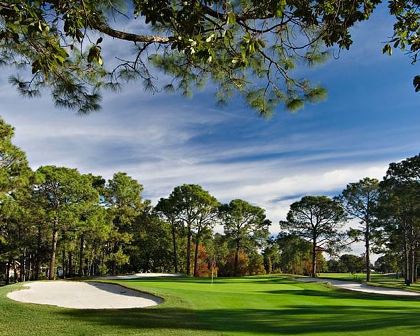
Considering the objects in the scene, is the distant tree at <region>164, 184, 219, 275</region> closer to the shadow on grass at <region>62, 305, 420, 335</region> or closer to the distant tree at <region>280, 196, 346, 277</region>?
the distant tree at <region>280, 196, 346, 277</region>

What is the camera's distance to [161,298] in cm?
1617

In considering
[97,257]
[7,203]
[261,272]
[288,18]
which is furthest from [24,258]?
[288,18]

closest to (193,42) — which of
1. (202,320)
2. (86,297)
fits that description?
(202,320)

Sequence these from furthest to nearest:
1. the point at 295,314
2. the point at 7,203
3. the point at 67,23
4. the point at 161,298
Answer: the point at 7,203, the point at 161,298, the point at 295,314, the point at 67,23

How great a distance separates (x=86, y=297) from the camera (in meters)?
17.9

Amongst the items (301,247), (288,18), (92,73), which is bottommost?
(301,247)

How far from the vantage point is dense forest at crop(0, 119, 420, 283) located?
32406 millimetres

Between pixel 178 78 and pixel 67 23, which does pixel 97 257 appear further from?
pixel 67 23

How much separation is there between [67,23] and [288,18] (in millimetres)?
3183

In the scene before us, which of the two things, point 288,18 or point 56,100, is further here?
point 56,100

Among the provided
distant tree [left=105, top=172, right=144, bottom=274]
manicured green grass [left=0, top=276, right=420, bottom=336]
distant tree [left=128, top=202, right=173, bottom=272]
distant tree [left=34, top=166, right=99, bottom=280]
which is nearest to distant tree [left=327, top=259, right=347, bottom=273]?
distant tree [left=128, top=202, right=173, bottom=272]

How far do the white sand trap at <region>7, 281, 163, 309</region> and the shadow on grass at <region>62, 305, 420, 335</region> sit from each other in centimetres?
248

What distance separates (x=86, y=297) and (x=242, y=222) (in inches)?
1111

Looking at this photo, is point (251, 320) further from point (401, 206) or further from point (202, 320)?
point (401, 206)
